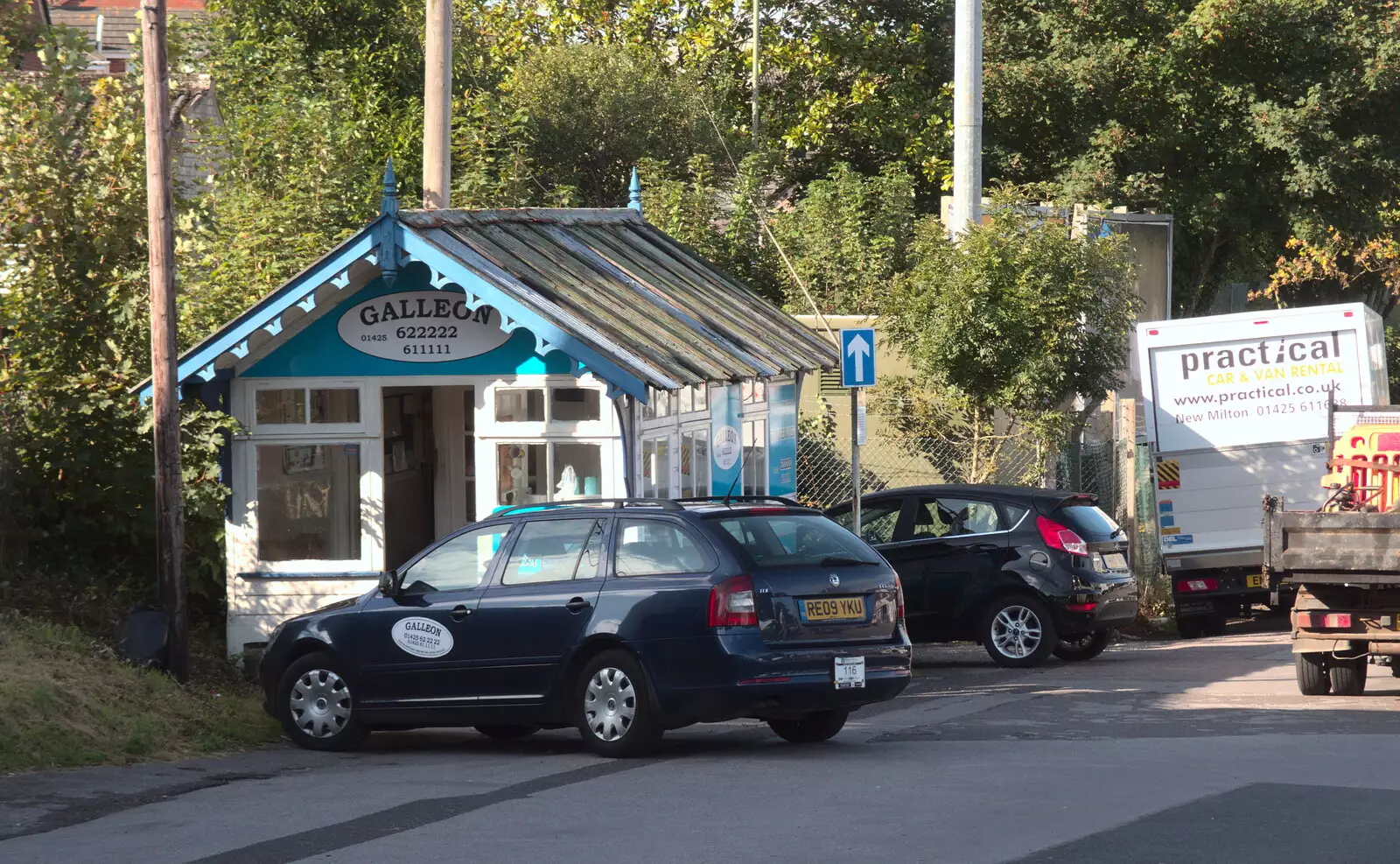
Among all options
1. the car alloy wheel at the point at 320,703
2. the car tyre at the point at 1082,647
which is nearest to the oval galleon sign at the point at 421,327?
the car alloy wheel at the point at 320,703

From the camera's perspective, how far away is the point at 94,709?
1196 cm

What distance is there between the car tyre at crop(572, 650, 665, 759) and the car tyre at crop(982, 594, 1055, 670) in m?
6.06

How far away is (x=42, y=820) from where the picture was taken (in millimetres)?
9352

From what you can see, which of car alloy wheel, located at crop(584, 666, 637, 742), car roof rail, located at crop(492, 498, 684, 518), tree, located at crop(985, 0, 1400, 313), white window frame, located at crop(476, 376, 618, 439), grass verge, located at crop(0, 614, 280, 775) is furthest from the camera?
tree, located at crop(985, 0, 1400, 313)

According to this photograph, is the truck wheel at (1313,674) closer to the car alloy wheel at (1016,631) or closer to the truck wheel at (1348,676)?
the truck wheel at (1348,676)

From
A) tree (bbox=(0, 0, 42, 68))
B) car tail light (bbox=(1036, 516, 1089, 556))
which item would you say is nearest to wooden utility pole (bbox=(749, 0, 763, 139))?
tree (bbox=(0, 0, 42, 68))

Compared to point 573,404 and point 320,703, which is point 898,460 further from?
point 320,703

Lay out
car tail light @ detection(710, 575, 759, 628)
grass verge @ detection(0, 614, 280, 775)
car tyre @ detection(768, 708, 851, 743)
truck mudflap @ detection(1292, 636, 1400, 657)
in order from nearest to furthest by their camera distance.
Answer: car tail light @ detection(710, 575, 759, 628)
grass verge @ detection(0, 614, 280, 775)
car tyre @ detection(768, 708, 851, 743)
truck mudflap @ detection(1292, 636, 1400, 657)

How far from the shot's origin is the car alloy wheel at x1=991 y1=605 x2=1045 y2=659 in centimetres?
1631

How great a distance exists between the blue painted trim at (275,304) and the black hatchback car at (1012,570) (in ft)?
18.0

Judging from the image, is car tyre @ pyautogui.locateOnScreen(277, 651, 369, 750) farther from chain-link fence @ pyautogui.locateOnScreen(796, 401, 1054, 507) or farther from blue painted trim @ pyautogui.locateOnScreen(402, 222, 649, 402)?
chain-link fence @ pyautogui.locateOnScreen(796, 401, 1054, 507)

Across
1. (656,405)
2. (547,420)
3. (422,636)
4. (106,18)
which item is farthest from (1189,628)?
(106,18)

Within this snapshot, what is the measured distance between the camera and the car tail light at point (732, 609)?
34.7 feet

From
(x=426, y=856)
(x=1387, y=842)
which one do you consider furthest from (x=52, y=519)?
(x=1387, y=842)
